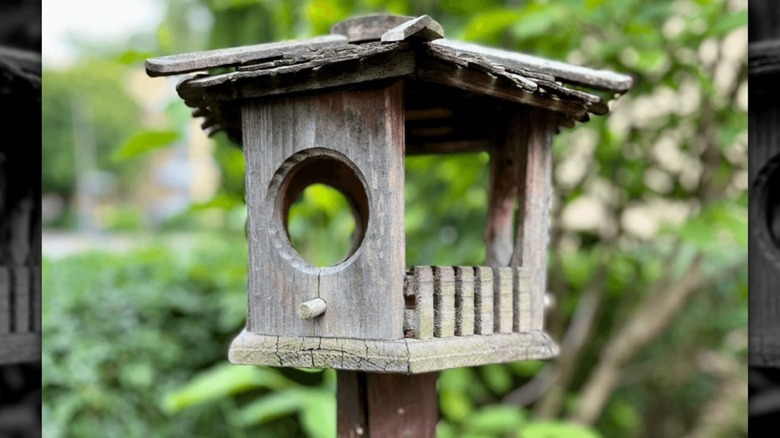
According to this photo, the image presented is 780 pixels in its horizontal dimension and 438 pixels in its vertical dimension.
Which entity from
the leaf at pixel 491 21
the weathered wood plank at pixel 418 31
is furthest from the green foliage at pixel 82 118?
the weathered wood plank at pixel 418 31

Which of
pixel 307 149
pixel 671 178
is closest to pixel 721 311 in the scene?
pixel 671 178

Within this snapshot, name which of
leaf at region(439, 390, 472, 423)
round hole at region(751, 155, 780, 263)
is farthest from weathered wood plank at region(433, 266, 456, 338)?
leaf at region(439, 390, 472, 423)

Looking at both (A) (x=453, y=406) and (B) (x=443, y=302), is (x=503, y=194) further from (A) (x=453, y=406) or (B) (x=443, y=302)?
(A) (x=453, y=406)

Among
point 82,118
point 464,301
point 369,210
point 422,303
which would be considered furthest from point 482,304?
point 82,118

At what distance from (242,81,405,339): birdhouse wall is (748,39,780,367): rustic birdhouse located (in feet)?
2.24

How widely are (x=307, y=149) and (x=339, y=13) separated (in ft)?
4.58

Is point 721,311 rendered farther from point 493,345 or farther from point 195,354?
point 493,345

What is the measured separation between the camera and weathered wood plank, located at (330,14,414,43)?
1.43 meters

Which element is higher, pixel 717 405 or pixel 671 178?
pixel 671 178

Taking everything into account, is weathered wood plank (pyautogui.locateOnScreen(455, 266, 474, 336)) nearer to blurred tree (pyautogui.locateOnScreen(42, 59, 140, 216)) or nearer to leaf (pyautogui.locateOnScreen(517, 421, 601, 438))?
leaf (pyautogui.locateOnScreen(517, 421, 601, 438))

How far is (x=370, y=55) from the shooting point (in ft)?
3.85

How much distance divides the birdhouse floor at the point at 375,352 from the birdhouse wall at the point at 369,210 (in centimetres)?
2

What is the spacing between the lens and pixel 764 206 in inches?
70.4

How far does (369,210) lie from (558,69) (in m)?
0.48
